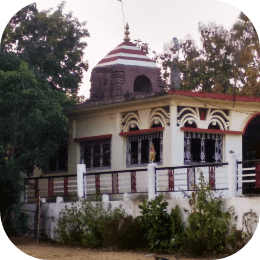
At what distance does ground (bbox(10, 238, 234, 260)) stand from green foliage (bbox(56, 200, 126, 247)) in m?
0.24

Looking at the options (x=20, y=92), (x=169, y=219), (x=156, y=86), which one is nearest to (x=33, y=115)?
(x=20, y=92)

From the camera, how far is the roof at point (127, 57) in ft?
41.8

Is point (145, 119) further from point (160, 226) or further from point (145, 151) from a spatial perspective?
point (160, 226)

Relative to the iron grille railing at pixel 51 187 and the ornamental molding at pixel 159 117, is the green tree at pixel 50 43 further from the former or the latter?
the iron grille railing at pixel 51 187

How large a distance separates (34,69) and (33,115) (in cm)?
114

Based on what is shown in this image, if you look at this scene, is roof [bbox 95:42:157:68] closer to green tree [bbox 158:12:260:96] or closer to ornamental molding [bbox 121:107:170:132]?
green tree [bbox 158:12:260:96]

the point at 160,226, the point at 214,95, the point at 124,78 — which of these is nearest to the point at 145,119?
the point at 124,78

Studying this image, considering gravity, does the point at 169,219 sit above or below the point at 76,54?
below

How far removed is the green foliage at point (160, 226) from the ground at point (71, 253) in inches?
10.5

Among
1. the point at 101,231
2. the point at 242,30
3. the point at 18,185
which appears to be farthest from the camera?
the point at 18,185

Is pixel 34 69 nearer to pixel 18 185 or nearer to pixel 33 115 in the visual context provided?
pixel 33 115

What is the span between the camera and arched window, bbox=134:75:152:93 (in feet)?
44.3

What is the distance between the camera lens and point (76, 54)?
13211 millimetres

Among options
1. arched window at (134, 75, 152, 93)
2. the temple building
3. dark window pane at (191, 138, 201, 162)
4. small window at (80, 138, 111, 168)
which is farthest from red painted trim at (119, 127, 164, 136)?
arched window at (134, 75, 152, 93)
